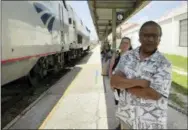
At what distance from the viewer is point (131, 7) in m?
11.8

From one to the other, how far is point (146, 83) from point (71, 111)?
3.95 m

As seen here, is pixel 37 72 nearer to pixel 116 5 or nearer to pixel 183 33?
pixel 116 5

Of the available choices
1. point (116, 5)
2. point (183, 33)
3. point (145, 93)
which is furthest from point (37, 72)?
point (183, 33)

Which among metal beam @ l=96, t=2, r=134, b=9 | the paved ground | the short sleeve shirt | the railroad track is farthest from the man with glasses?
metal beam @ l=96, t=2, r=134, b=9

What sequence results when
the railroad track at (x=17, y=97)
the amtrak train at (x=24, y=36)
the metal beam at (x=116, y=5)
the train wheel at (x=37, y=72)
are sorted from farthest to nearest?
the metal beam at (x=116, y=5) < the train wheel at (x=37, y=72) < the railroad track at (x=17, y=97) < the amtrak train at (x=24, y=36)

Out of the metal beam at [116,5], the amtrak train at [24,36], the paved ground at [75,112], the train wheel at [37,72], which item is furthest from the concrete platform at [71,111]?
the metal beam at [116,5]

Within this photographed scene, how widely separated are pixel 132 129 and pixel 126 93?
0.99 ft

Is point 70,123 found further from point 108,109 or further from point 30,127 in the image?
point 108,109

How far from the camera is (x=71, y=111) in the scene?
621 cm

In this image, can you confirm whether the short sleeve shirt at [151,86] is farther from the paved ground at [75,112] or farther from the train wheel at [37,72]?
the train wheel at [37,72]

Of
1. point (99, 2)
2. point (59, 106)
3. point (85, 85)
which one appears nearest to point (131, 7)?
point (99, 2)

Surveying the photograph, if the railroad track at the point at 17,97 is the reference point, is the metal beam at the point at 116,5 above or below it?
above

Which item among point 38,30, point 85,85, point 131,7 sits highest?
point 131,7

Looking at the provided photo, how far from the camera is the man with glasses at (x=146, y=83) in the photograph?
95.0 inches
